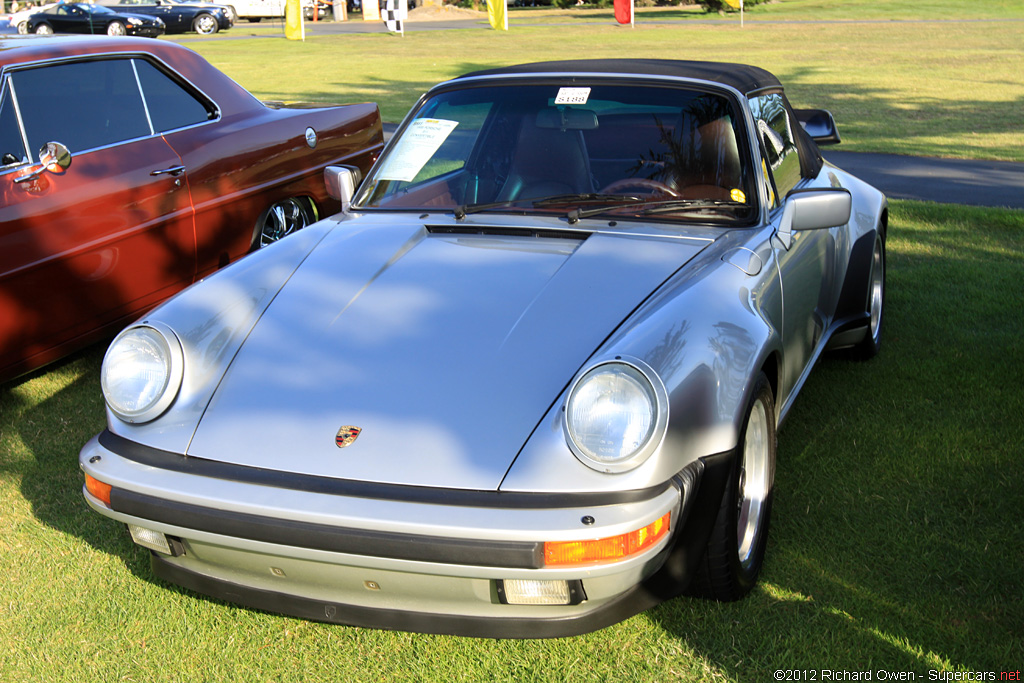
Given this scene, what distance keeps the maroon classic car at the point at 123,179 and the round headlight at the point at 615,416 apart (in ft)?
9.30

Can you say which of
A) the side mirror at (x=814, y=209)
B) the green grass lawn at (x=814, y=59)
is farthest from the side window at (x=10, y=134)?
the green grass lawn at (x=814, y=59)

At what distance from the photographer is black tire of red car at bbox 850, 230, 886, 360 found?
439 cm

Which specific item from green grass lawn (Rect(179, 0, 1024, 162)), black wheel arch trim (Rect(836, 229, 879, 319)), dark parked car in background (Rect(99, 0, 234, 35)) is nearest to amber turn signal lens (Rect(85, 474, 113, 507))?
black wheel arch trim (Rect(836, 229, 879, 319))

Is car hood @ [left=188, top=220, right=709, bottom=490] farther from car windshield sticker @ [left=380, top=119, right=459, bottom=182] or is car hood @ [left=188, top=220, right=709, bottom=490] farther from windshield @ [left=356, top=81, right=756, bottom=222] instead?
car windshield sticker @ [left=380, top=119, right=459, bottom=182]

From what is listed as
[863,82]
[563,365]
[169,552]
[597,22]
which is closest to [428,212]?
[563,365]

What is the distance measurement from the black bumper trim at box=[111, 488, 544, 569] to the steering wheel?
1650mm

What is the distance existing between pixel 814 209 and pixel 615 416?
52.7 inches

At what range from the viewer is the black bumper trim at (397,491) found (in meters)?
2.12

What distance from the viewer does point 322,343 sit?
263 cm

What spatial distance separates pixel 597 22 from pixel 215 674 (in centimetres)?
3618

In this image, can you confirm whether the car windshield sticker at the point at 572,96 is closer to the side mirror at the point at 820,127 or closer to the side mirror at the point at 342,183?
the side mirror at the point at 342,183

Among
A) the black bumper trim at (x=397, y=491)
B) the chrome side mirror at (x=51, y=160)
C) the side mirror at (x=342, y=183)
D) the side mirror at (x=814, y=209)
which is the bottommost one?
the black bumper trim at (x=397, y=491)

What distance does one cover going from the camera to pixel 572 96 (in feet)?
11.5

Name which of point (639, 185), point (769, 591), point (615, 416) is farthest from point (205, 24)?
point (615, 416)
